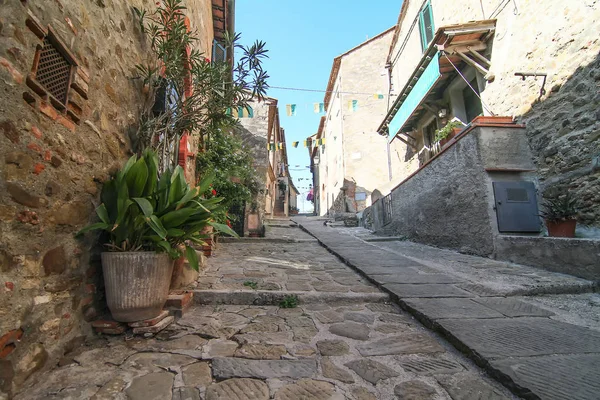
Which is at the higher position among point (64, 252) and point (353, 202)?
point (353, 202)

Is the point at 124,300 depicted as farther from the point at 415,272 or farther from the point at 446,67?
the point at 446,67

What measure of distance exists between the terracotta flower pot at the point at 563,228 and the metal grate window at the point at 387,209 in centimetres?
441

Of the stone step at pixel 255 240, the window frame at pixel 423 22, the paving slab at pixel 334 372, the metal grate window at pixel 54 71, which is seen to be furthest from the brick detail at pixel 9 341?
the window frame at pixel 423 22

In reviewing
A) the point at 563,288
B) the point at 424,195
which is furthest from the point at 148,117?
the point at 424,195

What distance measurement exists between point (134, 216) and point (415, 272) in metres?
2.94

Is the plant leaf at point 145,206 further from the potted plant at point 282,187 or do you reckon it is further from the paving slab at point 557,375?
the potted plant at point 282,187

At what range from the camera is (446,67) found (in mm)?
6242

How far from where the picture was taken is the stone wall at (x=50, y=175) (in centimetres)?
121

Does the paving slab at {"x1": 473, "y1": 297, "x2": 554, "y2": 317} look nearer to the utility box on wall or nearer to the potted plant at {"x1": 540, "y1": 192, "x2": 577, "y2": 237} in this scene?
the potted plant at {"x1": 540, "y1": 192, "x2": 577, "y2": 237}

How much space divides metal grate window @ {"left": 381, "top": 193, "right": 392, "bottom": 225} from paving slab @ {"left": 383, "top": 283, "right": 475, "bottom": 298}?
5.23 metres

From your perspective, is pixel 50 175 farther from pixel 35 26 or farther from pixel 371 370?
pixel 371 370

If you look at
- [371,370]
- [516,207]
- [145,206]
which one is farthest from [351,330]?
[516,207]

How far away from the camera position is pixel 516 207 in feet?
12.9

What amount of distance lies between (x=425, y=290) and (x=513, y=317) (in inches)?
27.7
